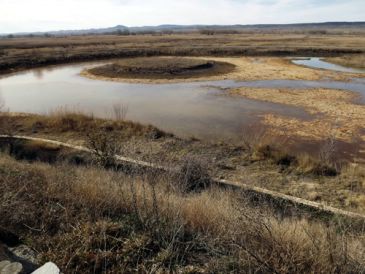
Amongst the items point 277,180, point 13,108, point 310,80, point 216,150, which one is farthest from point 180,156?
point 310,80

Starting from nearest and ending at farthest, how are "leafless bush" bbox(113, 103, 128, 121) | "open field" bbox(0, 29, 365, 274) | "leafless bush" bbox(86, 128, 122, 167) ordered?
"open field" bbox(0, 29, 365, 274) → "leafless bush" bbox(86, 128, 122, 167) → "leafless bush" bbox(113, 103, 128, 121)

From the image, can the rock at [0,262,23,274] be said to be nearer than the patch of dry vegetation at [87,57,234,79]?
Yes

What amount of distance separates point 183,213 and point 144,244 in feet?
4.14

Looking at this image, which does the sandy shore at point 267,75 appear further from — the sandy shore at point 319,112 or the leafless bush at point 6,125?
the leafless bush at point 6,125

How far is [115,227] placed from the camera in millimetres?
5027

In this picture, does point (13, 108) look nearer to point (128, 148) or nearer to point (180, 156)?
point (128, 148)

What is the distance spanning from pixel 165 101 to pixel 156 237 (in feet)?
56.7

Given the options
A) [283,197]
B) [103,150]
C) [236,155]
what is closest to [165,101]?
[236,155]

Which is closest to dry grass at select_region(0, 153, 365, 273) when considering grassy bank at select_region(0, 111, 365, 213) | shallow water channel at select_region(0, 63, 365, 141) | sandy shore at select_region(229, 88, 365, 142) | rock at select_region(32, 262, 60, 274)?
rock at select_region(32, 262, 60, 274)

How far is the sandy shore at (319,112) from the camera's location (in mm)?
15359

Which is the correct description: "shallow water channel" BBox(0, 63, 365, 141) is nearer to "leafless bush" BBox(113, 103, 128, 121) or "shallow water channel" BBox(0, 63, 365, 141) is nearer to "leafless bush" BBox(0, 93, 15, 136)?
"leafless bush" BBox(113, 103, 128, 121)

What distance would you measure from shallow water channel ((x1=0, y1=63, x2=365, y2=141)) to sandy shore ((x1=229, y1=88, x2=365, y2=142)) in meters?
0.92

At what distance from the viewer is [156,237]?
16.0ft

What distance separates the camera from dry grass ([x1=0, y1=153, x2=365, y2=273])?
4.25 meters
